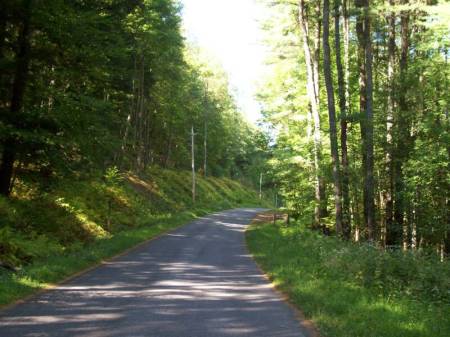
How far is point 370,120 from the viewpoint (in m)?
17.9

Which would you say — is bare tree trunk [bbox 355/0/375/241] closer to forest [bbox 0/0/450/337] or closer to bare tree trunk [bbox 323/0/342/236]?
forest [bbox 0/0/450/337]

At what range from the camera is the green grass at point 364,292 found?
769 cm

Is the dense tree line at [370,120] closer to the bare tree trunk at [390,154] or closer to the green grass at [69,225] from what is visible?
the bare tree trunk at [390,154]

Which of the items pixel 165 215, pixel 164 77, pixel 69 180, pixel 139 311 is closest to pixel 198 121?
pixel 164 77

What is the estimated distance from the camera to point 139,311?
29.1 ft

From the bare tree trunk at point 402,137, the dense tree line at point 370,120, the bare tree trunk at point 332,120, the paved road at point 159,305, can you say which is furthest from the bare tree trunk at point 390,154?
the paved road at point 159,305

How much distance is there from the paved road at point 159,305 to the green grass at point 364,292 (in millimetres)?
607

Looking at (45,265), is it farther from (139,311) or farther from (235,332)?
(235,332)

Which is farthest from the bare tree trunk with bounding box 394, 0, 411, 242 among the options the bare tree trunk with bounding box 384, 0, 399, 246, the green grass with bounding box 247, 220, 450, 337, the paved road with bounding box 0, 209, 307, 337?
the paved road with bounding box 0, 209, 307, 337

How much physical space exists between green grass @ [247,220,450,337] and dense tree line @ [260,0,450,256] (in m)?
6.07

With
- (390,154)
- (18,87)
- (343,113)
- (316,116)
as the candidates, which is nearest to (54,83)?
(18,87)

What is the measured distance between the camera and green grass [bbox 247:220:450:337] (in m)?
7.69

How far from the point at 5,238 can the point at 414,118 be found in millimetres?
15341

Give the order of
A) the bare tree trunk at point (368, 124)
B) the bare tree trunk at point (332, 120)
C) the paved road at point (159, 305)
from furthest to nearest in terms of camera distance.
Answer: the bare tree trunk at point (332, 120)
the bare tree trunk at point (368, 124)
the paved road at point (159, 305)
